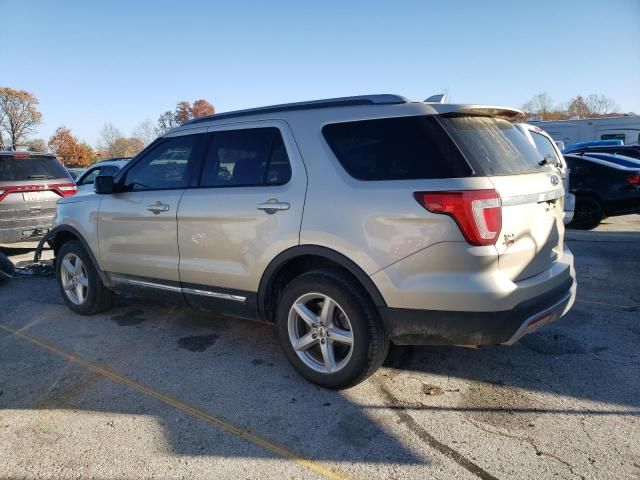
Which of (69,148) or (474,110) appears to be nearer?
(474,110)

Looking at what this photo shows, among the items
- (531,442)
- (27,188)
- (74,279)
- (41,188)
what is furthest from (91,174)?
(531,442)

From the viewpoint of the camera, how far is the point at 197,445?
2.74 metres

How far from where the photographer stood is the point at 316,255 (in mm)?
3246

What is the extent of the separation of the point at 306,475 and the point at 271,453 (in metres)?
0.27

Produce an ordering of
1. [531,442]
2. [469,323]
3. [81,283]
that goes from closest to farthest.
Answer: [531,442], [469,323], [81,283]

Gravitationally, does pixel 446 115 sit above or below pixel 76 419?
above

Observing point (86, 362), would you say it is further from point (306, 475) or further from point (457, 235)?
point (457, 235)

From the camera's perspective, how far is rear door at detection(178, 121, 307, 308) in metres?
3.38

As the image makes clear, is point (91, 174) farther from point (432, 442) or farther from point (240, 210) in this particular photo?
point (432, 442)

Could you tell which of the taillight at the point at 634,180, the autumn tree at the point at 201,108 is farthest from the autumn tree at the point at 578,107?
the taillight at the point at 634,180

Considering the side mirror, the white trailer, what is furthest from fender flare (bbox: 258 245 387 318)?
the white trailer

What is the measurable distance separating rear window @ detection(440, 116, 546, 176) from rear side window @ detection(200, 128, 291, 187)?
1203mm

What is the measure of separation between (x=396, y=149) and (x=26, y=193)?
7428 millimetres

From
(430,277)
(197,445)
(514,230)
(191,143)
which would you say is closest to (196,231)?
(191,143)
